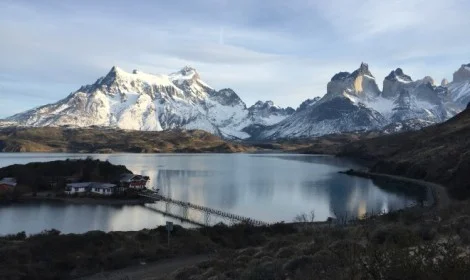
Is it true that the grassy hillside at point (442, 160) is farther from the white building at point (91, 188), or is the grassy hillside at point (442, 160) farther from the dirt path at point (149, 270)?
the white building at point (91, 188)

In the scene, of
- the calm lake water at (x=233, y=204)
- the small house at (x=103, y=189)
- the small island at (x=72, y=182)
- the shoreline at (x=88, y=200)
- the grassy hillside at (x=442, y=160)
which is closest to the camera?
the calm lake water at (x=233, y=204)

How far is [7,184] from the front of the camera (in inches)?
3051

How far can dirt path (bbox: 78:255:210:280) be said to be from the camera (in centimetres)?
2006

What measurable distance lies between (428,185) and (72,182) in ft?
207

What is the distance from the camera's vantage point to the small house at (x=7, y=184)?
76000mm

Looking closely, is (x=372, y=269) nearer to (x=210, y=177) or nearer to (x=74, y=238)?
(x=74, y=238)

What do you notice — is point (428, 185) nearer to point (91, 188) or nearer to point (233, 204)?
point (233, 204)

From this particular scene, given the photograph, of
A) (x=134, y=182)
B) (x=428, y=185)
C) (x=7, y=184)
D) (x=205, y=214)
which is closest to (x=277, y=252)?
(x=205, y=214)

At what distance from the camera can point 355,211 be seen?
195 ft

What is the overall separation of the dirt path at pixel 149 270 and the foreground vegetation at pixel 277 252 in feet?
2.75

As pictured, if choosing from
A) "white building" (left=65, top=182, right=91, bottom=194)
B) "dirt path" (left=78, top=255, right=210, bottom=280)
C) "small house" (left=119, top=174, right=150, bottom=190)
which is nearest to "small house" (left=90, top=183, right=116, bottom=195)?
"white building" (left=65, top=182, right=91, bottom=194)

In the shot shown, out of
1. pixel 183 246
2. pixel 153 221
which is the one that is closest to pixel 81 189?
pixel 153 221

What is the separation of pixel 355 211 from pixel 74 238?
133 feet

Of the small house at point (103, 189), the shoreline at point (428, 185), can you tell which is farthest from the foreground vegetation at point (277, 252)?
the small house at point (103, 189)
